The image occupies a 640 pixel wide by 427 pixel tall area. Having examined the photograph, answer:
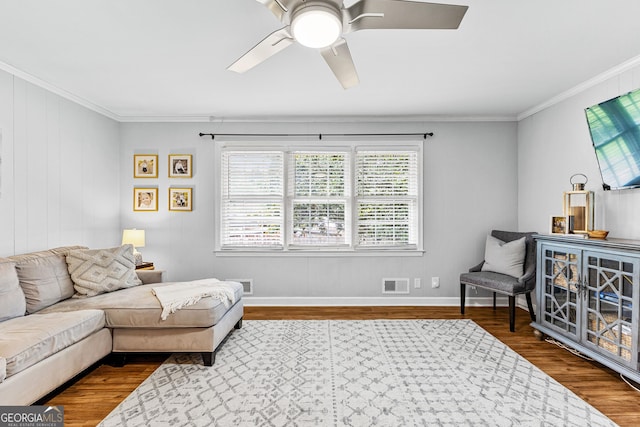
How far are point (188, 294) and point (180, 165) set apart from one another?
2.22 m

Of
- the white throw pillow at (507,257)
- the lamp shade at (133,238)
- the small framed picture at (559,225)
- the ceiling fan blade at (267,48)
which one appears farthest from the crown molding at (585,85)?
the lamp shade at (133,238)

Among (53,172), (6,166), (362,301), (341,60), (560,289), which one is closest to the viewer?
(341,60)

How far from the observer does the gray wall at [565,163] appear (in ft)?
9.29

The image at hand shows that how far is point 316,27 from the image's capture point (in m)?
1.59

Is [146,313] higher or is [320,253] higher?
[320,253]

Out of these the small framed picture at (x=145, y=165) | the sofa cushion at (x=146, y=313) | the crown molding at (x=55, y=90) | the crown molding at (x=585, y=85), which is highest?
the crown molding at (x=585, y=85)

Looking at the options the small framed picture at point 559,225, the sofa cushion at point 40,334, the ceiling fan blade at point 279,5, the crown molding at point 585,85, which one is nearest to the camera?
the ceiling fan blade at point 279,5

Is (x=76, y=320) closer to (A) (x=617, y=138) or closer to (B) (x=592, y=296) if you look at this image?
(B) (x=592, y=296)

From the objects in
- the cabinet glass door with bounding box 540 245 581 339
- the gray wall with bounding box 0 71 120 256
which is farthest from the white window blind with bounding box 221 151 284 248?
the cabinet glass door with bounding box 540 245 581 339

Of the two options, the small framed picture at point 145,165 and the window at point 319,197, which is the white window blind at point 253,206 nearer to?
the window at point 319,197

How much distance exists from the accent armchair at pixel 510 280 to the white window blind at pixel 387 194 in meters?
0.83

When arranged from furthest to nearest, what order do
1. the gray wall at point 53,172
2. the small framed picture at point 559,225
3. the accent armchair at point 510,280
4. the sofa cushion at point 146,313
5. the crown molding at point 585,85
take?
the accent armchair at point 510,280 → the small framed picture at point 559,225 → the gray wall at point 53,172 → the crown molding at point 585,85 → the sofa cushion at point 146,313

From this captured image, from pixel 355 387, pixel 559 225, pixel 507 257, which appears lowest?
pixel 355 387

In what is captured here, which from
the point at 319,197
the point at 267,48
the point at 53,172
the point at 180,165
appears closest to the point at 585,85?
the point at 319,197
